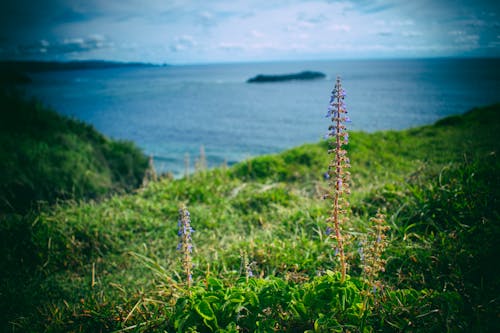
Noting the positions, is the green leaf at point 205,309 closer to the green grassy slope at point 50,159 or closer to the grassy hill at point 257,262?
the grassy hill at point 257,262

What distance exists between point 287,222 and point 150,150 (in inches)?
1124

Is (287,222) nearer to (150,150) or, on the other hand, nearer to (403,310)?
(403,310)

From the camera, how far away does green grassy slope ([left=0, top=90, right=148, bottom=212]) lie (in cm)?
780

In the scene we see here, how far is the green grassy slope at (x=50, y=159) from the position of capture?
780 centimetres

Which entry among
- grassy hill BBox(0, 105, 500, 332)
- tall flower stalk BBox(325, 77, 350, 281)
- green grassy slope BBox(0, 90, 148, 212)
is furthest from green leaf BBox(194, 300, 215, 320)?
green grassy slope BBox(0, 90, 148, 212)

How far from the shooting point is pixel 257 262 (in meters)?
3.99

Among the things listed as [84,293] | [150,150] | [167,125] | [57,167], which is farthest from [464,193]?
[167,125]

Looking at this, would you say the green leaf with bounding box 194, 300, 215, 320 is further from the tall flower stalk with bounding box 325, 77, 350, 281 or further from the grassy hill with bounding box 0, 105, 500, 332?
the tall flower stalk with bounding box 325, 77, 350, 281

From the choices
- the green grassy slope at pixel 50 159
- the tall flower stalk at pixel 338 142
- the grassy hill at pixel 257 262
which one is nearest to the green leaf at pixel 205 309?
the grassy hill at pixel 257 262

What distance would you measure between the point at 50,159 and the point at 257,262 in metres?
8.57

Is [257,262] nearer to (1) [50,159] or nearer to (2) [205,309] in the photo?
(2) [205,309]

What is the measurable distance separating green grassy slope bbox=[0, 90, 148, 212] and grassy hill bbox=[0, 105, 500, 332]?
188 cm

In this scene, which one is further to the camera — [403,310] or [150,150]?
[150,150]

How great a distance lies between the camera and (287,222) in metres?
5.34
